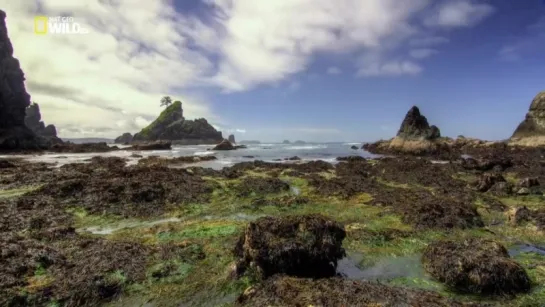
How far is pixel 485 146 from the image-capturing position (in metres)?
48.9

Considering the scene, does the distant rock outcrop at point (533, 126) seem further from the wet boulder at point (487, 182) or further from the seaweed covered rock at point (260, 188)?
the seaweed covered rock at point (260, 188)

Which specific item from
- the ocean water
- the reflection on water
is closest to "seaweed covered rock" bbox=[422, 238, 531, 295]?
the reflection on water

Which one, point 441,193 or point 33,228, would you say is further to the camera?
point 441,193

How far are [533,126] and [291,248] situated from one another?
60.9 metres

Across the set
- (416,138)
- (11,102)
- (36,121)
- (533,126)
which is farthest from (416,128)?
(36,121)

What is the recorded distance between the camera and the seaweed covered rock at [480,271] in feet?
20.8

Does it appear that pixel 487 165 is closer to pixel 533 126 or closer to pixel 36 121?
pixel 533 126

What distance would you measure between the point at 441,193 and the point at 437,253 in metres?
10.6

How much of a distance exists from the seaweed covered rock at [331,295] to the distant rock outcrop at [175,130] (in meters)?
122

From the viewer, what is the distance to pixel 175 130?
12456cm

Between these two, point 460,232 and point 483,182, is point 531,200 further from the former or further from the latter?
point 460,232

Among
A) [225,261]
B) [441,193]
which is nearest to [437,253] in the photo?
[225,261]

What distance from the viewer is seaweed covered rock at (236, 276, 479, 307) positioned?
17.8 ft

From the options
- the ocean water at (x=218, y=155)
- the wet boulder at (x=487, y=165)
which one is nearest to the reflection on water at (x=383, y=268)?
the wet boulder at (x=487, y=165)
